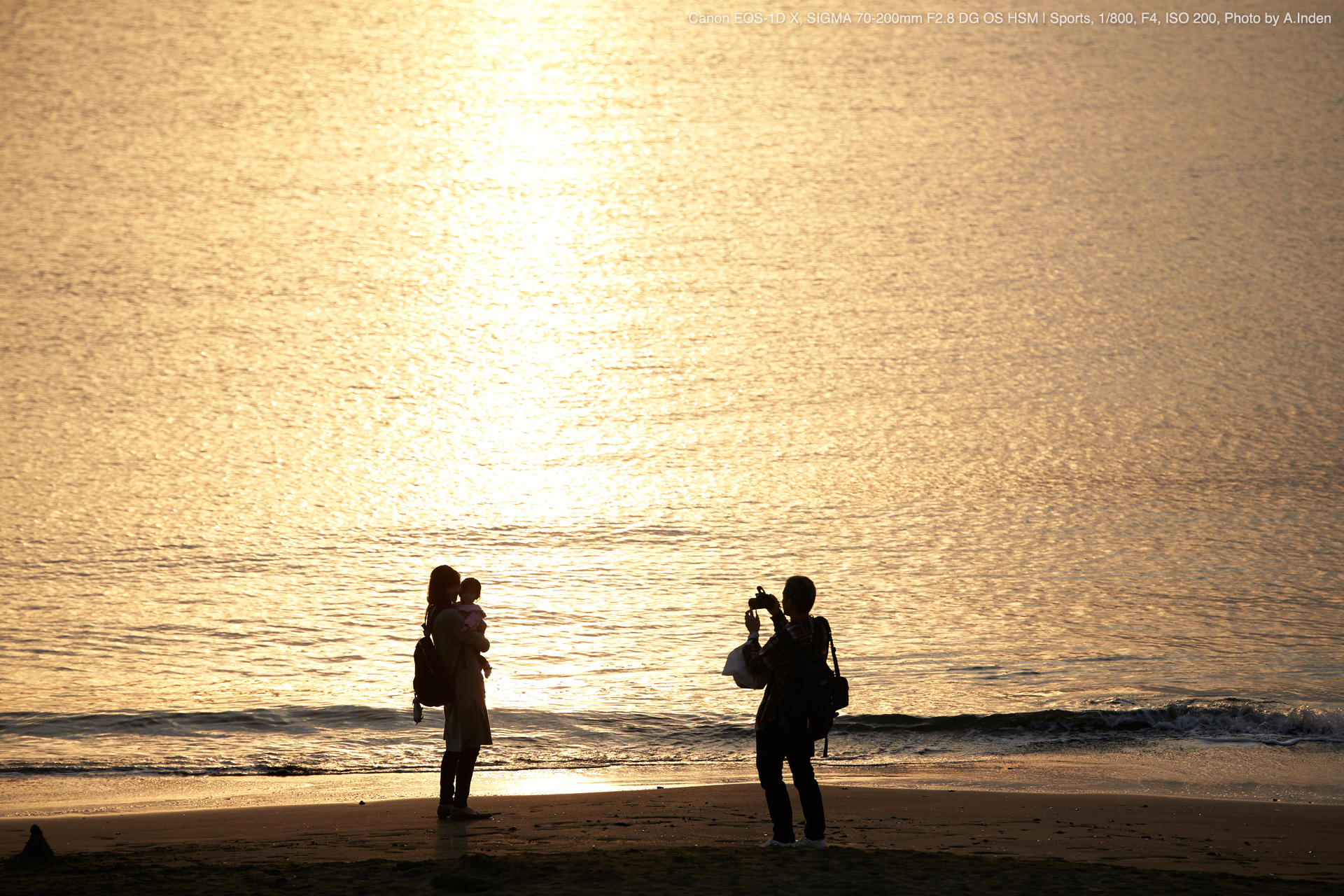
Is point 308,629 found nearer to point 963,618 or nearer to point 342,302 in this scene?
point 963,618

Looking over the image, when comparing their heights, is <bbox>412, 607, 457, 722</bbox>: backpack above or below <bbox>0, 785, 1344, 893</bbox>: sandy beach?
above

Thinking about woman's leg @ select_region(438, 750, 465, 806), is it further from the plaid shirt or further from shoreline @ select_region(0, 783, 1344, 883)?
the plaid shirt

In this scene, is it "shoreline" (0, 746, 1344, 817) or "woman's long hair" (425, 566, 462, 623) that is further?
"shoreline" (0, 746, 1344, 817)

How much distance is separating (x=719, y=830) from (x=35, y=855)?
4224 millimetres


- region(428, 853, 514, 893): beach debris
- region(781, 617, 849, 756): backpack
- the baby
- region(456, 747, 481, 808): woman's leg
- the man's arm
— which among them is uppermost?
the baby

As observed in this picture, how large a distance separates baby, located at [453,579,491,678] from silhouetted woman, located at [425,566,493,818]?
0.03 meters

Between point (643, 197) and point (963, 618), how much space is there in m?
28.7

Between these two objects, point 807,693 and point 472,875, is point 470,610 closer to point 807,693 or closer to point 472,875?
point 472,875

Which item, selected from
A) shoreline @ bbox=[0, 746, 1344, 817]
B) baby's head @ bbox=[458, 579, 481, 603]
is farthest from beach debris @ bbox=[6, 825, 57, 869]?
shoreline @ bbox=[0, 746, 1344, 817]

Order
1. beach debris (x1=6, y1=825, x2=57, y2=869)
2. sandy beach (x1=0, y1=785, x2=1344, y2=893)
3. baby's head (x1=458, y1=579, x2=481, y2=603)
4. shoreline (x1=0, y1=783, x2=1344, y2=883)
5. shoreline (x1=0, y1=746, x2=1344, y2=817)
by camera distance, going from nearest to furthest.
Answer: sandy beach (x1=0, y1=785, x2=1344, y2=893), beach debris (x1=6, y1=825, x2=57, y2=869), shoreline (x1=0, y1=783, x2=1344, y2=883), baby's head (x1=458, y1=579, x2=481, y2=603), shoreline (x1=0, y1=746, x2=1344, y2=817)

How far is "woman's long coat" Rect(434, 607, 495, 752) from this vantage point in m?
8.30

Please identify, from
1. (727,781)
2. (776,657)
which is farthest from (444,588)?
(727,781)

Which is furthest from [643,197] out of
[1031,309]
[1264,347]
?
[1264,347]

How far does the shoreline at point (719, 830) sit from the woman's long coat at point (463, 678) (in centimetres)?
62
